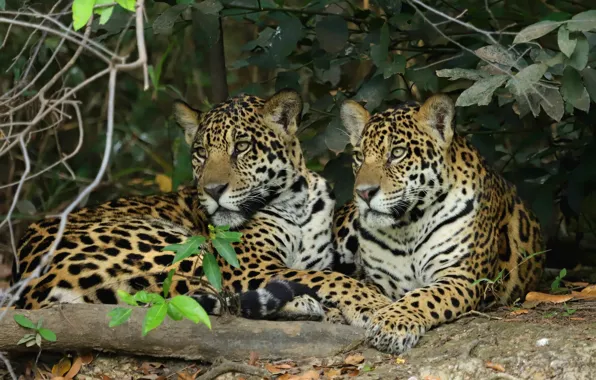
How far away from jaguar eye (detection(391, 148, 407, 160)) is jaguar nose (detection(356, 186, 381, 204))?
1.06 ft

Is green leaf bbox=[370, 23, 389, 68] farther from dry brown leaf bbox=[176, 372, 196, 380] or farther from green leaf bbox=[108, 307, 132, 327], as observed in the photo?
green leaf bbox=[108, 307, 132, 327]

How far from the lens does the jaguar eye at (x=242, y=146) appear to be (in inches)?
295

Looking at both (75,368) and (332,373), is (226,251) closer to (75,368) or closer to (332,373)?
(332,373)

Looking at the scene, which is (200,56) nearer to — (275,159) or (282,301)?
(275,159)

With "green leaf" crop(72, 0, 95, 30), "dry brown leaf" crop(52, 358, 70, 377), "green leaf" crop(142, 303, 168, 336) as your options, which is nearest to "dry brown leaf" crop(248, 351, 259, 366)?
"dry brown leaf" crop(52, 358, 70, 377)

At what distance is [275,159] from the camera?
7.60 meters

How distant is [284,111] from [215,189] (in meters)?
0.94

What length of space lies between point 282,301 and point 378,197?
972 mm

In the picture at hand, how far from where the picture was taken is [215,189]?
23.7 feet

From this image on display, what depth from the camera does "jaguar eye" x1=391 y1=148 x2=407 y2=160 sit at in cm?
686

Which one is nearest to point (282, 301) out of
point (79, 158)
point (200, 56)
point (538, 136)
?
point (538, 136)

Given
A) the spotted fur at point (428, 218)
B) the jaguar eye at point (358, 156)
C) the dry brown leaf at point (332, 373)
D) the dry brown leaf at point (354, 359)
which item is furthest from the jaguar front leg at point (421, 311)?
the jaguar eye at point (358, 156)

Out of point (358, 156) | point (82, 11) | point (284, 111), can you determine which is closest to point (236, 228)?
point (284, 111)

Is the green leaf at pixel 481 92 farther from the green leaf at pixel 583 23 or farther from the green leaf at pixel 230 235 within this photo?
the green leaf at pixel 230 235
